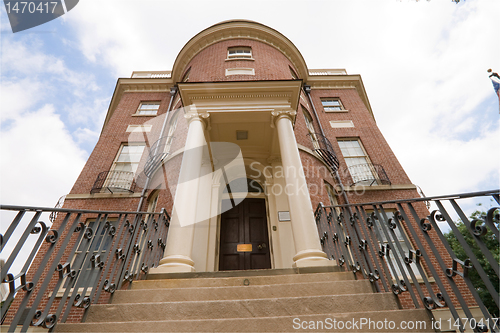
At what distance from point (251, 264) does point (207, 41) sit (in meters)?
12.2

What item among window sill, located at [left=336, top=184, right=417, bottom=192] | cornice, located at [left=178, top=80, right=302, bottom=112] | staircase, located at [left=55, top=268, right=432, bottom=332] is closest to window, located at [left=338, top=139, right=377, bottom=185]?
window sill, located at [left=336, top=184, right=417, bottom=192]

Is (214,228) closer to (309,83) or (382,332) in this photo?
(382,332)

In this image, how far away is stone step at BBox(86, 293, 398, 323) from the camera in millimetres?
2973

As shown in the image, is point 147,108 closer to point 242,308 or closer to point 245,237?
point 245,237

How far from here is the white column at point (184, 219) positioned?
4.89 meters

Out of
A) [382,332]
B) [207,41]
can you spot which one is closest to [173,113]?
[207,41]

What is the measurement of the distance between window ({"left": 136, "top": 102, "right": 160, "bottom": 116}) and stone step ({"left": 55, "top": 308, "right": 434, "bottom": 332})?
13.9 m

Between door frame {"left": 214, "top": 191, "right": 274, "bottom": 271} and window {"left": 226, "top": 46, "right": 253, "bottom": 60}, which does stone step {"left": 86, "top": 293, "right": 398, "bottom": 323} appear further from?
window {"left": 226, "top": 46, "right": 253, "bottom": 60}

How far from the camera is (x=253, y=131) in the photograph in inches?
334

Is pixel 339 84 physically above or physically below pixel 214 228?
above

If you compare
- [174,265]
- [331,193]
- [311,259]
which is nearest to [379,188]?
[331,193]

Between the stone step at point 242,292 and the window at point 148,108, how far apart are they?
13.1 m

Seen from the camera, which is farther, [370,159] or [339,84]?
[339,84]

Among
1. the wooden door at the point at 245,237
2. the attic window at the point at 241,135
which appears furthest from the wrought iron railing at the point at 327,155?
the attic window at the point at 241,135
